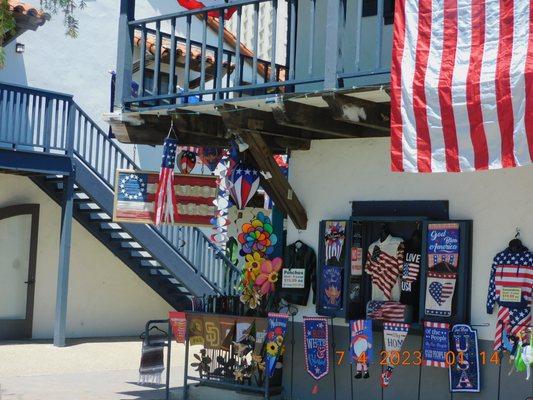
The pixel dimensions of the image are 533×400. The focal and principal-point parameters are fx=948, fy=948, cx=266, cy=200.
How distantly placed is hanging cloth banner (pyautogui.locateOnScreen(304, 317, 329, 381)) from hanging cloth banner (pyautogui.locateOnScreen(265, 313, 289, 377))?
0.26 metres

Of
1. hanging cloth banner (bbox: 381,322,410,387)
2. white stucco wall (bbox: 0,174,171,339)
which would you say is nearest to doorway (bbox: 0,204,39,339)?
white stucco wall (bbox: 0,174,171,339)

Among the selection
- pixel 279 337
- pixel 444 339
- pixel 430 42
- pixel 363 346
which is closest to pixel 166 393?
pixel 279 337

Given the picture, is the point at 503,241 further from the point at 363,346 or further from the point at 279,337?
the point at 279,337

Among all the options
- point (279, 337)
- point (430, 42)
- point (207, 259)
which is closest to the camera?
point (430, 42)

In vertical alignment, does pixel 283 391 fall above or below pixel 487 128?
below

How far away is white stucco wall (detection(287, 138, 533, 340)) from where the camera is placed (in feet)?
30.1

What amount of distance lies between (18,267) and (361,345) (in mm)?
9317

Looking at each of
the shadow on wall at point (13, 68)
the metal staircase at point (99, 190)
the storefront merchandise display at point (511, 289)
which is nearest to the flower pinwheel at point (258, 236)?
the storefront merchandise display at point (511, 289)

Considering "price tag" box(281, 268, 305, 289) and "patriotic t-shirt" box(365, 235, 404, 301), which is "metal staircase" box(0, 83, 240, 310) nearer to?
"price tag" box(281, 268, 305, 289)

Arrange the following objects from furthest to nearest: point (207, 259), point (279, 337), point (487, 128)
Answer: point (207, 259) < point (279, 337) < point (487, 128)

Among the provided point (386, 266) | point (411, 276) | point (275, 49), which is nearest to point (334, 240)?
point (386, 266)

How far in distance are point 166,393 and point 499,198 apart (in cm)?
481

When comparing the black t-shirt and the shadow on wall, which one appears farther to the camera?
the shadow on wall

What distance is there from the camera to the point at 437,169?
800 cm
